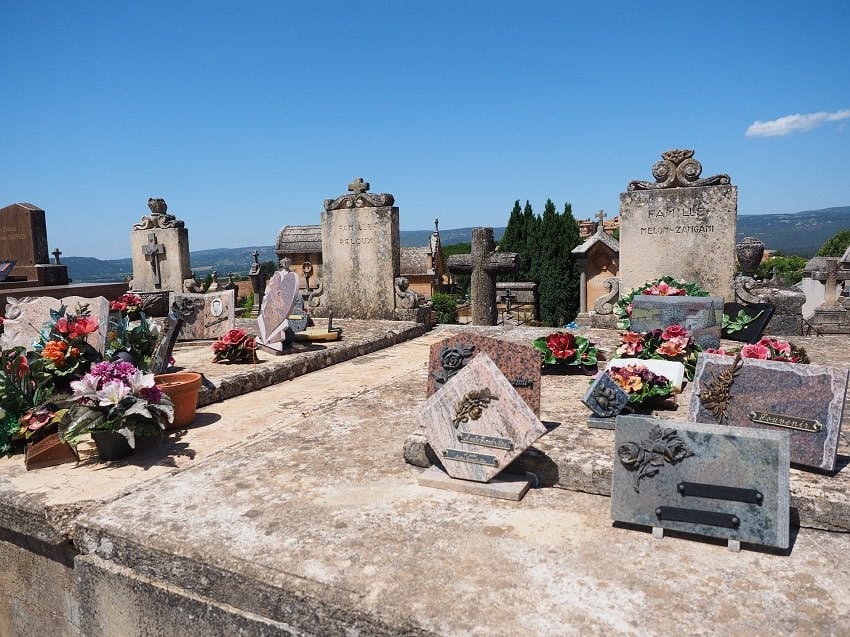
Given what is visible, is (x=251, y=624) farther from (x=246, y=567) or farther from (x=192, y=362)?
(x=192, y=362)

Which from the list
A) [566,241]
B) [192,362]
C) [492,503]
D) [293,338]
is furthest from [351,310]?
[566,241]

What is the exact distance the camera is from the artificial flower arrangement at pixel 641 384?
11.6 ft

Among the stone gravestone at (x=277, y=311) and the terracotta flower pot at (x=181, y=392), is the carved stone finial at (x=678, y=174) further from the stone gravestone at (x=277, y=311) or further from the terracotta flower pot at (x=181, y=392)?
the terracotta flower pot at (x=181, y=392)

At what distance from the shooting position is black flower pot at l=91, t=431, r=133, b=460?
3441 millimetres

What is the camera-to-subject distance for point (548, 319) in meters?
20.4

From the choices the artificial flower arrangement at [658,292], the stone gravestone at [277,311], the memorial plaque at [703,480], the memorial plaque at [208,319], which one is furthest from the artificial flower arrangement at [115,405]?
the artificial flower arrangement at [658,292]

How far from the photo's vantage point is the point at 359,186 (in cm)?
859

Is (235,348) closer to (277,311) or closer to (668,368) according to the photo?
(277,311)

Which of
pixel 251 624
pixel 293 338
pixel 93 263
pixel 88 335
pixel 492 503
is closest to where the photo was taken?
pixel 251 624

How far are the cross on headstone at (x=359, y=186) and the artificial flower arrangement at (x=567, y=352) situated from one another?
4.58m

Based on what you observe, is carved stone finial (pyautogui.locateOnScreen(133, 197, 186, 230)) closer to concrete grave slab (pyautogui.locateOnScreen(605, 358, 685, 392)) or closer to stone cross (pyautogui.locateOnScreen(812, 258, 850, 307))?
concrete grave slab (pyautogui.locateOnScreen(605, 358, 685, 392))

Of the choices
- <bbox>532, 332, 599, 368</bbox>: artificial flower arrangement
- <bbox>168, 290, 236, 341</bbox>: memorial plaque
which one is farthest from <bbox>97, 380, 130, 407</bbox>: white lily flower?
<bbox>168, 290, 236, 341</bbox>: memorial plaque

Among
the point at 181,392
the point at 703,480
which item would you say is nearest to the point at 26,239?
the point at 181,392

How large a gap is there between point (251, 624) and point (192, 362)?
13.4 feet
